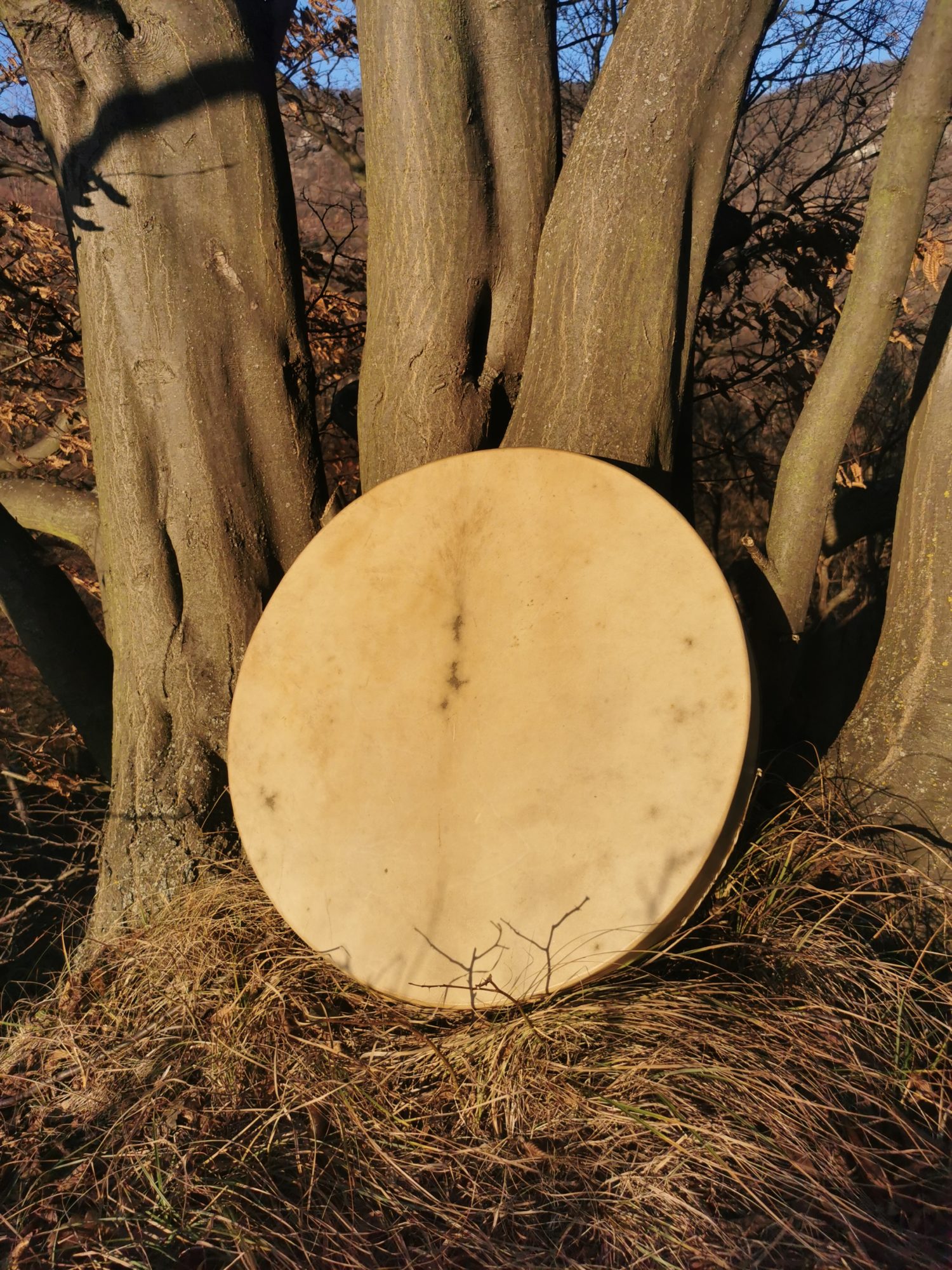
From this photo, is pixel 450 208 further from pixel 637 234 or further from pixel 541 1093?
pixel 541 1093

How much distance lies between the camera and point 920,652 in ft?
7.88

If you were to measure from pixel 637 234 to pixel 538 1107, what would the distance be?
76.1 inches

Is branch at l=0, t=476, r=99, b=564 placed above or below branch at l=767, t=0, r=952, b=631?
below

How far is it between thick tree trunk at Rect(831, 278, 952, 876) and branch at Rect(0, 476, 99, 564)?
8.48 ft

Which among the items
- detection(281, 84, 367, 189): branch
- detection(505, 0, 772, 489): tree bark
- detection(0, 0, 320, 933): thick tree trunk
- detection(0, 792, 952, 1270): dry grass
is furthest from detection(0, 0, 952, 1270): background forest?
detection(281, 84, 367, 189): branch

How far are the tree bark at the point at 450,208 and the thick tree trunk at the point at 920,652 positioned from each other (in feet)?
3.47

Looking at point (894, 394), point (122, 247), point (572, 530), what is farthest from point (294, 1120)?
point (894, 394)

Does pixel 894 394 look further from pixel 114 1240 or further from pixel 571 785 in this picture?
pixel 114 1240

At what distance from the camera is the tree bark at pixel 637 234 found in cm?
217

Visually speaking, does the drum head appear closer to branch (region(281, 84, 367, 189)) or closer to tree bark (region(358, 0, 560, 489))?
tree bark (region(358, 0, 560, 489))

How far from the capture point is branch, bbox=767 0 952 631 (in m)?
2.20

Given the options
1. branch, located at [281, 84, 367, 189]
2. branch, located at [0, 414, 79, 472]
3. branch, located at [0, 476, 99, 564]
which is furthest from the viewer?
branch, located at [281, 84, 367, 189]

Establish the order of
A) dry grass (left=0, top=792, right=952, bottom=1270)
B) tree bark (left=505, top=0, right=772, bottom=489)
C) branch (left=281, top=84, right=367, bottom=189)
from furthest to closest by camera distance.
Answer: branch (left=281, top=84, right=367, bottom=189)
tree bark (left=505, top=0, right=772, bottom=489)
dry grass (left=0, top=792, right=952, bottom=1270)

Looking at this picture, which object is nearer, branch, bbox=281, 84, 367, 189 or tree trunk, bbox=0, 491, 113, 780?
tree trunk, bbox=0, 491, 113, 780
